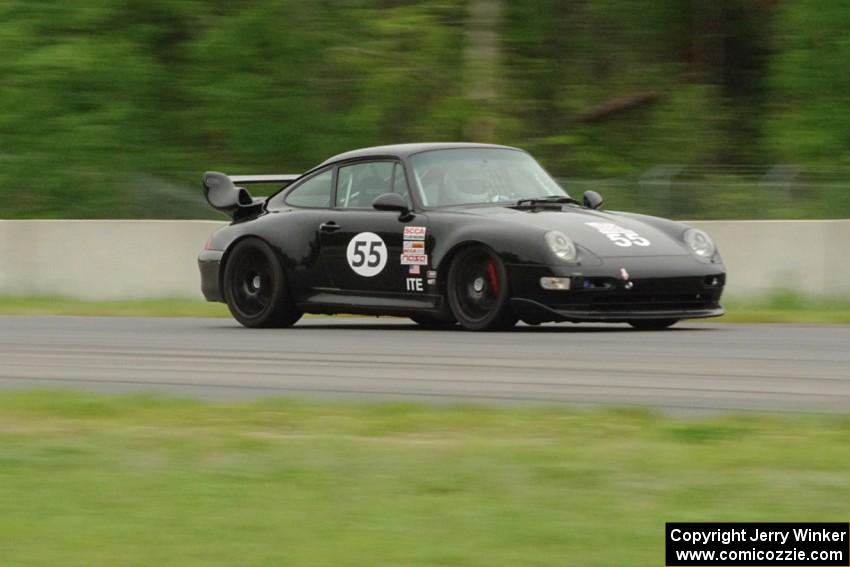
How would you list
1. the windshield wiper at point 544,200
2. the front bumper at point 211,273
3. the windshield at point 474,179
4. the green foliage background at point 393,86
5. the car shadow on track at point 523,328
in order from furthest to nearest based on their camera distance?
the green foliage background at point 393,86, the front bumper at point 211,273, the windshield at point 474,179, the windshield wiper at point 544,200, the car shadow on track at point 523,328

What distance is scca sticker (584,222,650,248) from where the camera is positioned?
36.5ft

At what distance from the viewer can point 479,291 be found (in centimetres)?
1128

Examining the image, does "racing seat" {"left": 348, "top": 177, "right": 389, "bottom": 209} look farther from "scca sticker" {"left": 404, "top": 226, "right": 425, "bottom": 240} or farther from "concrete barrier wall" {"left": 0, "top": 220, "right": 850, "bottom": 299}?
"concrete barrier wall" {"left": 0, "top": 220, "right": 850, "bottom": 299}

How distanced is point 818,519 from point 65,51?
63.7 ft

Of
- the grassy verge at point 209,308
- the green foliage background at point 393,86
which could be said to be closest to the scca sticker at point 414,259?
the grassy verge at point 209,308

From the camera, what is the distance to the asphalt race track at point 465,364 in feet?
25.4

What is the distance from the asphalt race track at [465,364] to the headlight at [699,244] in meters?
0.53

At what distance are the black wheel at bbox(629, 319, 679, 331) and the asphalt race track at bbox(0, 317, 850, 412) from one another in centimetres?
14

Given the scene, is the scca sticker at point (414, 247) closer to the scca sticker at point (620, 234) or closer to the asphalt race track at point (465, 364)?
the asphalt race track at point (465, 364)

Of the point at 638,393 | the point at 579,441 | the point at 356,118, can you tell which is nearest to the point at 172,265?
the point at 356,118

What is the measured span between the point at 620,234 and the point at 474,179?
141cm

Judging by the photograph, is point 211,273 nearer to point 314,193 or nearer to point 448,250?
point 314,193

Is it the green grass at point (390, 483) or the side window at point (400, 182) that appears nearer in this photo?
the green grass at point (390, 483)

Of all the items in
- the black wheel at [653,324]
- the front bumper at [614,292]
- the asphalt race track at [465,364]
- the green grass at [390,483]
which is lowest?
the green grass at [390,483]
